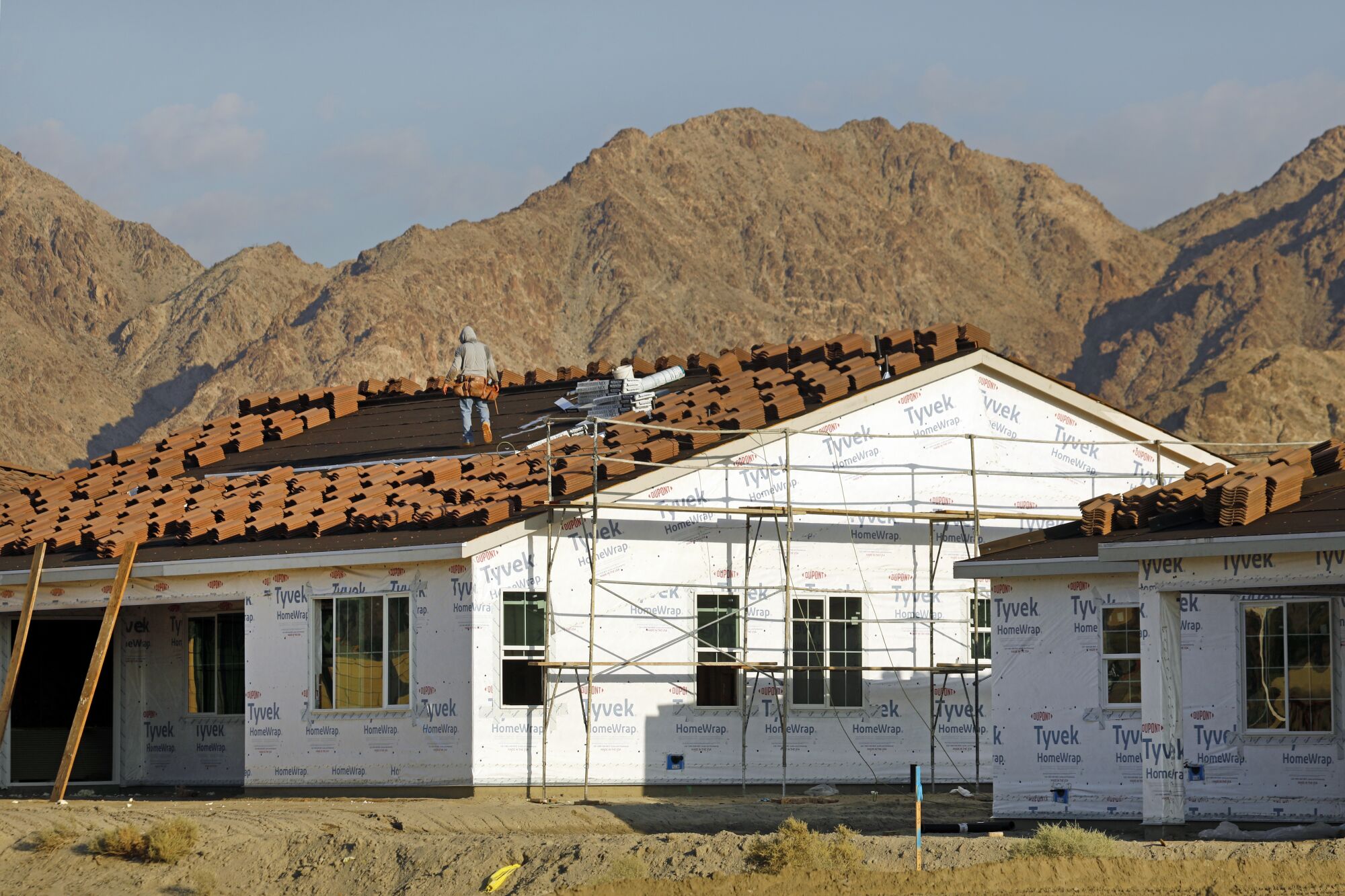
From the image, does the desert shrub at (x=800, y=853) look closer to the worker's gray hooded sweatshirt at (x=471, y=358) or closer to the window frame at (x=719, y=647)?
the window frame at (x=719, y=647)

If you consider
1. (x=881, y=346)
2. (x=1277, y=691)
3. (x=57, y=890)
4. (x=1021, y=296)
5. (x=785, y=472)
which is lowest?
(x=57, y=890)

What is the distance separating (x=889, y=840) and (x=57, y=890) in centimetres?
715

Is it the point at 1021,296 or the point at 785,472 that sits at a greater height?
the point at 1021,296

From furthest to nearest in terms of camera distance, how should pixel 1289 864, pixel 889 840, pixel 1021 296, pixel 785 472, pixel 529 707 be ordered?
1. pixel 1021 296
2. pixel 785 472
3. pixel 529 707
4. pixel 889 840
5. pixel 1289 864

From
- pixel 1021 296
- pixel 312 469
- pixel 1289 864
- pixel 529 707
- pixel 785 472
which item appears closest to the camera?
pixel 1289 864

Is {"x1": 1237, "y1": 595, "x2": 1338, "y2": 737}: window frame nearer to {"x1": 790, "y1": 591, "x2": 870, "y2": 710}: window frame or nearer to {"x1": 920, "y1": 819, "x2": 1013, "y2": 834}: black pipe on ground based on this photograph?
{"x1": 920, "y1": 819, "x2": 1013, "y2": 834}: black pipe on ground

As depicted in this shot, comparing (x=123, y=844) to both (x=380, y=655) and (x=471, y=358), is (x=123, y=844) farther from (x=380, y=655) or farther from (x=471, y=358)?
(x=471, y=358)

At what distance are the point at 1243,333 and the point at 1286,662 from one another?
362 feet

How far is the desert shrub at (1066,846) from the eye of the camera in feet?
46.3

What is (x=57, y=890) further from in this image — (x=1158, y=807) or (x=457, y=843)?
(x=1158, y=807)

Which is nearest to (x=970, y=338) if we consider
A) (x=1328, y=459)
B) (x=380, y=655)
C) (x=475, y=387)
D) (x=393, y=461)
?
(x=475, y=387)

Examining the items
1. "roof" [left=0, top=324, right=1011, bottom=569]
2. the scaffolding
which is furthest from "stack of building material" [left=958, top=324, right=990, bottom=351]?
the scaffolding

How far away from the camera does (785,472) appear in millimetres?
22344

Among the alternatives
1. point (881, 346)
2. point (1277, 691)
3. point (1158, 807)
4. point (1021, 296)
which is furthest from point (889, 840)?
point (1021, 296)
